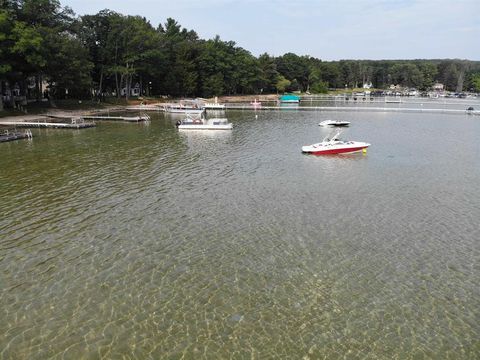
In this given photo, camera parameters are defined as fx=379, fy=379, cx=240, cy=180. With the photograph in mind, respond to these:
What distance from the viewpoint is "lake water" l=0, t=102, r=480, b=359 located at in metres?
13.2

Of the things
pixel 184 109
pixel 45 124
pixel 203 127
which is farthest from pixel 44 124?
pixel 184 109

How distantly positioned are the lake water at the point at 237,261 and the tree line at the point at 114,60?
123ft

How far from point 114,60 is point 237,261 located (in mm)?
96414

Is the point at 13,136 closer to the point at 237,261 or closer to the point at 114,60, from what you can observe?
the point at 237,261

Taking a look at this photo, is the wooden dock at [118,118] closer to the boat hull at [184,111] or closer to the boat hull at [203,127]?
the boat hull at [203,127]

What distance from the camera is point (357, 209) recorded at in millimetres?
26094

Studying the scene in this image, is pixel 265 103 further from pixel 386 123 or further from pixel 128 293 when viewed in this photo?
pixel 128 293

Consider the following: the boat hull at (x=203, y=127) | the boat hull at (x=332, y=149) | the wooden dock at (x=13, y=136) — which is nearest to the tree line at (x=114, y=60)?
the wooden dock at (x=13, y=136)

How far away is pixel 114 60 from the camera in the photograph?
101438mm

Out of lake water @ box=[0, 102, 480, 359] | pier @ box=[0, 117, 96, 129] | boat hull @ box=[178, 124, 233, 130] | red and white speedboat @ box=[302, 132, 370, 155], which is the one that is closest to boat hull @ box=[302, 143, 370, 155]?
red and white speedboat @ box=[302, 132, 370, 155]

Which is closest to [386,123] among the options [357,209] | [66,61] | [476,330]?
[357,209]

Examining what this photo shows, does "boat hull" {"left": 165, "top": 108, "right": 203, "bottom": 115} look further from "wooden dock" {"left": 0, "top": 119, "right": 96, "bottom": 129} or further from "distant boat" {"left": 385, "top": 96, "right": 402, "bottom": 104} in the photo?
"distant boat" {"left": 385, "top": 96, "right": 402, "bottom": 104}

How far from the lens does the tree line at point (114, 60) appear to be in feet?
215

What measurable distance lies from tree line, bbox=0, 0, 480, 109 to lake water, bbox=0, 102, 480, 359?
123 ft
